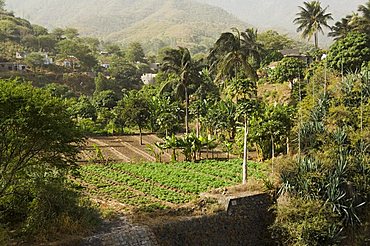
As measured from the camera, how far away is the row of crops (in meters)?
17.2

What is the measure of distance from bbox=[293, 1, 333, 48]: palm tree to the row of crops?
89.6ft

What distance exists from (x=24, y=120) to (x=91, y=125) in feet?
75.8

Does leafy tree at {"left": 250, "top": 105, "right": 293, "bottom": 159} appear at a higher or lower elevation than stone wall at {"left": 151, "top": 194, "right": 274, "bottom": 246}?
higher

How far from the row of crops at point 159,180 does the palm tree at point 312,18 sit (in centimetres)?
2731

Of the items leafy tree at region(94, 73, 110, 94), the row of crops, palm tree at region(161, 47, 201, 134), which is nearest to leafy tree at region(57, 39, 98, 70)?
leafy tree at region(94, 73, 110, 94)

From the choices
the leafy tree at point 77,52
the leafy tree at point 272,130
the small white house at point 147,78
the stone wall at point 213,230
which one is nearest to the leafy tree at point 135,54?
the leafy tree at point 77,52

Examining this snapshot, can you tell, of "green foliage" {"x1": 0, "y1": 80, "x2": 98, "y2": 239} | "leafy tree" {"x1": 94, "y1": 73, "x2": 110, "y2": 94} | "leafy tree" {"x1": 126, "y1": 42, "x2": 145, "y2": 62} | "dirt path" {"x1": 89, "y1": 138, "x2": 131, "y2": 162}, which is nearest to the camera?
"green foliage" {"x1": 0, "y1": 80, "x2": 98, "y2": 239}

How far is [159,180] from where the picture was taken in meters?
19.9

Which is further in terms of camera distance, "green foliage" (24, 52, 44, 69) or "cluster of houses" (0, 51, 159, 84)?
"green foliage" (24, 52, 44, 69)

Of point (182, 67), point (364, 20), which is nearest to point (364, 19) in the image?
point (364, 20)

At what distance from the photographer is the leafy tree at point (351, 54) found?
2998 cm

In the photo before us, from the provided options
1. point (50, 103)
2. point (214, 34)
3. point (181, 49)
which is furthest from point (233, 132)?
point (214, 34)

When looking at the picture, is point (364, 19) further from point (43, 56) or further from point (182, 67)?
point (43, 56)

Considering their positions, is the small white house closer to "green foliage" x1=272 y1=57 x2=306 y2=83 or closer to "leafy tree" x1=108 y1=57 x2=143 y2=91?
"leafy tree" x1=108 y1=57 x2=143 y2=91
